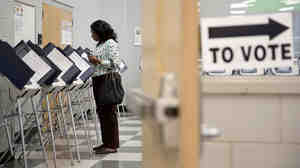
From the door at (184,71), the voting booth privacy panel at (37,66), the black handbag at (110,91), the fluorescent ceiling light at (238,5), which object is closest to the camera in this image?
the door at (184,71)

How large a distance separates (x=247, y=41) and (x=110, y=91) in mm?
3260

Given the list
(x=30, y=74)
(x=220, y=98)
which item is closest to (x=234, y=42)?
(x=220, y=98)

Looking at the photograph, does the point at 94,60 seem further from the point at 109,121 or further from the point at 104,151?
the point at 104,151

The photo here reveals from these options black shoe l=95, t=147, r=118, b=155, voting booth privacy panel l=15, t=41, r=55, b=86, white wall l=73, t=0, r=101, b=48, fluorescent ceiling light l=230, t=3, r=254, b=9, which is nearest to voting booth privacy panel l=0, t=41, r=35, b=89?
voting booth privacy panel l=15, t=41, r=55, b=86

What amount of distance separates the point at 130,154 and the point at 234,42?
3.38 meters

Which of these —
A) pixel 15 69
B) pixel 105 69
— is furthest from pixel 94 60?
pixel 15 69

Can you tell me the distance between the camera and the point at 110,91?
4125 millimetres

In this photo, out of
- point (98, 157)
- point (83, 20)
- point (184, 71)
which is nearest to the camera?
point (184, 71)

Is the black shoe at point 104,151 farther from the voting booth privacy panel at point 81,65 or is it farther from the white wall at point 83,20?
the white wall at point 83,20

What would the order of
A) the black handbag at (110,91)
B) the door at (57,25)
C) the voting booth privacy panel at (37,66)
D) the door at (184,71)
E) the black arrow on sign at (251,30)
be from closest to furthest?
the door at (184,71)
the black arrow on sign at (251,30)
the voting booth privacy panel at (37,66)
the black handbag at (110,91)
the door at (57,25)

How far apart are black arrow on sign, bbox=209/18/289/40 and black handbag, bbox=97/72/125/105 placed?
324 centimetres

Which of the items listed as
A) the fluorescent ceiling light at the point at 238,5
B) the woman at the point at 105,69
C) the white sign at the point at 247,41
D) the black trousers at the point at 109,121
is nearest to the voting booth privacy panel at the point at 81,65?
the woman at the point at 105,69

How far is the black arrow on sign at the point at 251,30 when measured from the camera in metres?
0.89

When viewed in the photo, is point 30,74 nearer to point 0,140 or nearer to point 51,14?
point 0,140
